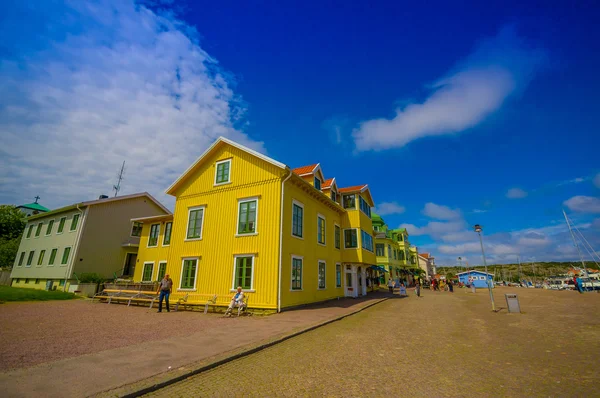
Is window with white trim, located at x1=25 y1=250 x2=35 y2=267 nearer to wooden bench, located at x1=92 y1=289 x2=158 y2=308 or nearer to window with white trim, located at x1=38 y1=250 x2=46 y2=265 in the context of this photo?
window with white trim, located at x1=38 y1=250 x2=46 y2=265

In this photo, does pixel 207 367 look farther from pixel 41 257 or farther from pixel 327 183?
pixel 41 257

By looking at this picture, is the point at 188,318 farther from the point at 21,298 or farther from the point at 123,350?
the point at 21,298

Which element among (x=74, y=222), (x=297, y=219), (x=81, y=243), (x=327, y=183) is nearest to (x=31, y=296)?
(x=81, y=243)

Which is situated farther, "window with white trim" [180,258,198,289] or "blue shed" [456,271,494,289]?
"blue shed" [456,271,494,289]

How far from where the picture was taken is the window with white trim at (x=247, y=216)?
16250 mm

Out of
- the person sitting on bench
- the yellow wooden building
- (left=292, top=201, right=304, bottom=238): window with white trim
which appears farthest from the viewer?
(left=292, top=201, right=304, bottom=238): window with white trim

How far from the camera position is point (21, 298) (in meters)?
18.4

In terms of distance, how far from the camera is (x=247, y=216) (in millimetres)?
16578

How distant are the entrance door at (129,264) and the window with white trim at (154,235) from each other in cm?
692

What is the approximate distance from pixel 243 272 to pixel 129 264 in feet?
64.6

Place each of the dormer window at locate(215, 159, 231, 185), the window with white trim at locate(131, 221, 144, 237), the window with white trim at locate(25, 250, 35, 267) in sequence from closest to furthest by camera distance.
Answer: the dormer window at locate(215, 159, 231, 185) → the window with white trim at locate(131, 221, 144, 237) → the window with white trim at locate(25, 250, 35, 267)

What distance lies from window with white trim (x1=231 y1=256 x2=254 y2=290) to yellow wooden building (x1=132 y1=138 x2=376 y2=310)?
37mm

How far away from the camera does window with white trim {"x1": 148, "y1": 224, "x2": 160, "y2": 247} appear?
78.2 feet

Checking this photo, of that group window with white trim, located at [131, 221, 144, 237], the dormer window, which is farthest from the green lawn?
the dormer window
